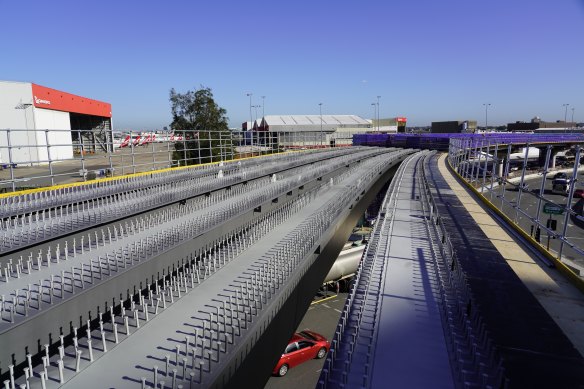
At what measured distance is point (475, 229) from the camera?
358 inches

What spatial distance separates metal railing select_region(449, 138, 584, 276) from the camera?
662 cm

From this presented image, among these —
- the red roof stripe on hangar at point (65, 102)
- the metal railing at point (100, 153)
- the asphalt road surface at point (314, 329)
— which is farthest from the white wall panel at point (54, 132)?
the asphalt road surface at point (314, 329)

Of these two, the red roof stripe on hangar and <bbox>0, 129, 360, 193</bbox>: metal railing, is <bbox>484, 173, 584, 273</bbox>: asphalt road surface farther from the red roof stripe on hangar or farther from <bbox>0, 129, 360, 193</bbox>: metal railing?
the red roof stripe on hangar

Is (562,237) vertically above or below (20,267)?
above

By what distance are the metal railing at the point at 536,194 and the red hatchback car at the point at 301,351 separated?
784 centimetres

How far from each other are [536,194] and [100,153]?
44.3ft

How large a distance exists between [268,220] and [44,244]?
5612 millimetres

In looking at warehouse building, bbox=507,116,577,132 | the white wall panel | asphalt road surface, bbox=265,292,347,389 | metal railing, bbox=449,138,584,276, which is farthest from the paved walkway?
warehouse building, bbox=507,116,577,132

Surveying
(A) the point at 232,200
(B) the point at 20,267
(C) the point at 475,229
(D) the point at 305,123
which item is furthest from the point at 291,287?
(D) the point at 305,123

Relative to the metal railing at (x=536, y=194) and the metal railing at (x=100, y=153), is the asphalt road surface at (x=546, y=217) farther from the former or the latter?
the metal railing at (x=100, y=153)

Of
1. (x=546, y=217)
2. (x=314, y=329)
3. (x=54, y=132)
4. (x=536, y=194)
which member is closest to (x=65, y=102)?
(x=54, y=132)

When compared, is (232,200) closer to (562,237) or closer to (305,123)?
(562,237)

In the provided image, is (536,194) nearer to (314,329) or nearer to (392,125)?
(314,329)

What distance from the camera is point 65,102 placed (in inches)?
1710
